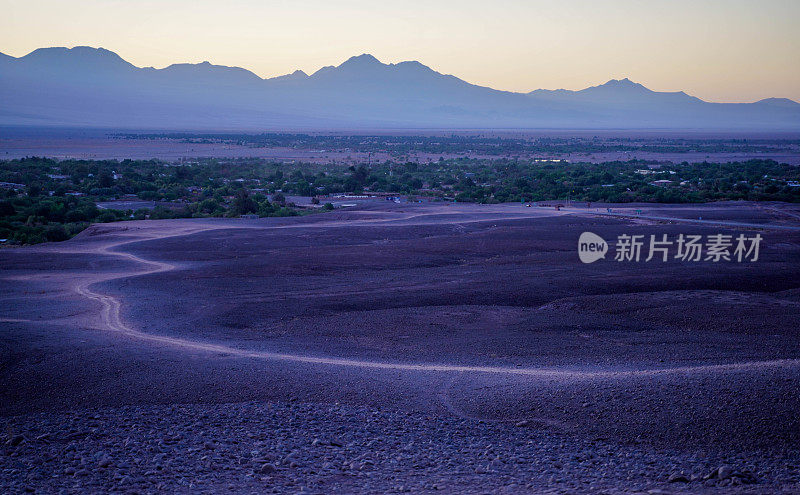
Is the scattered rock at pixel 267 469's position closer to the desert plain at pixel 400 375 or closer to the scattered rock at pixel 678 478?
the desert plain at pixel 400 375

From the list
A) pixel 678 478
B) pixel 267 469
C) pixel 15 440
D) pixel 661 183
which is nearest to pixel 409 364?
pixel 267 469

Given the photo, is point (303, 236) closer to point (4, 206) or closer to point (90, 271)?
point (90, 271)

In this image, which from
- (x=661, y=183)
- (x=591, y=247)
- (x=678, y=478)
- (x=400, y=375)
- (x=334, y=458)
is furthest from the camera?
(x=661, y=183)

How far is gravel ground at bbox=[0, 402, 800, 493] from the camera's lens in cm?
731

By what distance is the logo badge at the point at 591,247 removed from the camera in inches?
1037

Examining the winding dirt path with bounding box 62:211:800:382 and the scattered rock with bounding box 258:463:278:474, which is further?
the winding dirt path with bounding box 62:211:800:382

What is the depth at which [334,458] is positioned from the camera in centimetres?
819

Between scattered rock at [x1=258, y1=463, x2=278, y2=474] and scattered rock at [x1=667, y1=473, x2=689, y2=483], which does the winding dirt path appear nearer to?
scattered rock at [x1=667, y1=473, x2=689, y2=483]

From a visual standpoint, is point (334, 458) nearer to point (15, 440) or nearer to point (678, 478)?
point (678, 478)

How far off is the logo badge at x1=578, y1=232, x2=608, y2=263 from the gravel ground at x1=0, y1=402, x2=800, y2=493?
1761cm

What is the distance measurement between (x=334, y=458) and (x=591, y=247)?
2281cm

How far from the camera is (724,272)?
2212 cm

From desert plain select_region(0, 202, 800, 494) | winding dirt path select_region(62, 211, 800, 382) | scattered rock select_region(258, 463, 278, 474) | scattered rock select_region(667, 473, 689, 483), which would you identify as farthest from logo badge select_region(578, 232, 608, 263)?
scattered rock select_region(258, 463, 278, 474)

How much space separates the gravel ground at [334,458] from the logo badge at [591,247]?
17.6 meters
